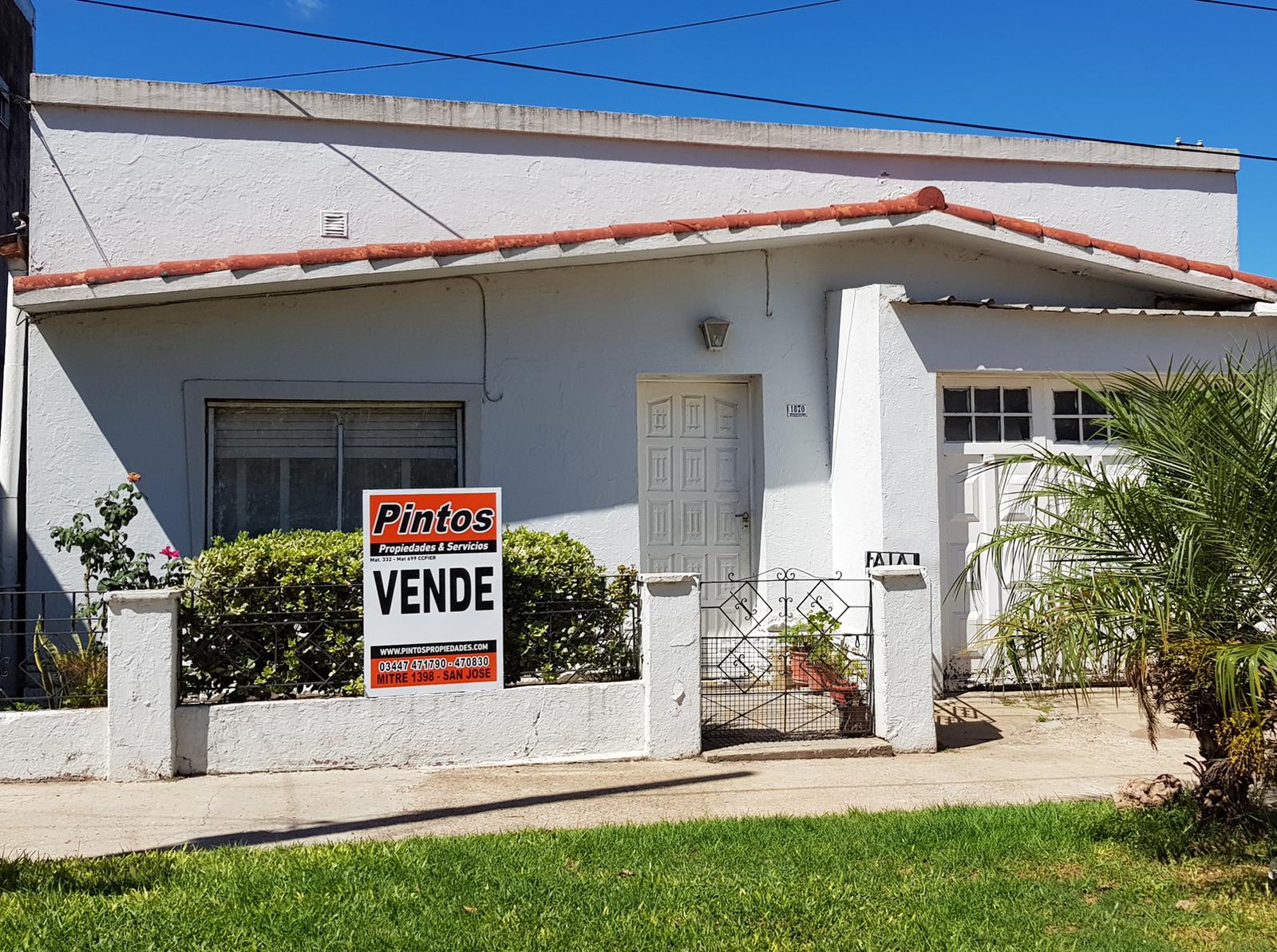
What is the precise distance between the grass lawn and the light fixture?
459cm

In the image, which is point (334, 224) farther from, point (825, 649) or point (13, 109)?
point (13, 109)

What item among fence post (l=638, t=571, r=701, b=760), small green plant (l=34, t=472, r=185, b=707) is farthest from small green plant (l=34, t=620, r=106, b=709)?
fence post (l=638, t=571, r=701, b=760)

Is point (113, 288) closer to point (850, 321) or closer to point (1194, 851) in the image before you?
point (850, 321)

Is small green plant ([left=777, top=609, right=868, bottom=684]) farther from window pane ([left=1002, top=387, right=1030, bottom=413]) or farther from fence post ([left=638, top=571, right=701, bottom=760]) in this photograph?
window pane ([left=1002, top=387, right=1030, bottom=413])

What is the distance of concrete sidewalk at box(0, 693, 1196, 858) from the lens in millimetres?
5715

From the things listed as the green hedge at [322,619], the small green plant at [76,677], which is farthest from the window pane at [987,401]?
the small green plant at [76,677]

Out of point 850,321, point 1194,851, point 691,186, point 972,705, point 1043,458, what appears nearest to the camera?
point 1194,851

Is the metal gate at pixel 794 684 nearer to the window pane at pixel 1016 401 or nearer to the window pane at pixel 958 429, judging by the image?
the window pane at pixel 958 429

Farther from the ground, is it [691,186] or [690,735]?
[691,186]

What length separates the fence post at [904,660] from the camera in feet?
24.0

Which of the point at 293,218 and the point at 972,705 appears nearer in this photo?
the point at 972,705

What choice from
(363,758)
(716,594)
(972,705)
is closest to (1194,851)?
(972,705)

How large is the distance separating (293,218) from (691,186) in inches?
132

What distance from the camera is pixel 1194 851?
5109 mm
